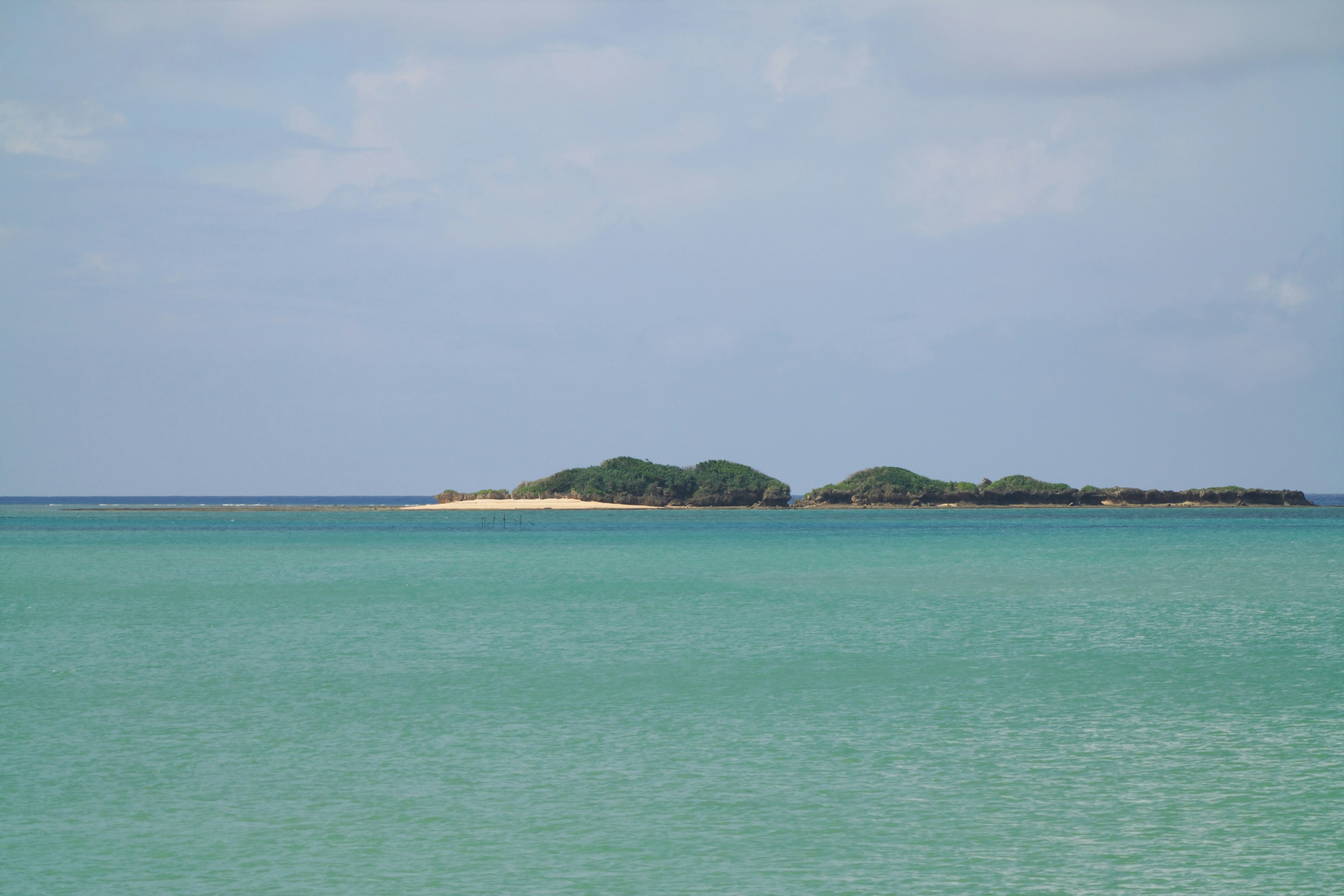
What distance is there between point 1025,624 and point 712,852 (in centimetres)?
2225

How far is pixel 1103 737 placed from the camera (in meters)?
17.9

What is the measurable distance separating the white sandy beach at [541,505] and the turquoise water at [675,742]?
147 meters

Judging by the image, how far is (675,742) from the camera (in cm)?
1784

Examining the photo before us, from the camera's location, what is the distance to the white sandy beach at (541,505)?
19000 cm

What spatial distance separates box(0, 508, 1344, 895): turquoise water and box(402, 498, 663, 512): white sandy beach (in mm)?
146782

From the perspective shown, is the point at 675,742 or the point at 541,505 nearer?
the point at 675,742

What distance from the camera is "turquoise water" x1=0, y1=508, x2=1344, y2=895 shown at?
485 inches

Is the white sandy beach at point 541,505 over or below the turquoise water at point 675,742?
over

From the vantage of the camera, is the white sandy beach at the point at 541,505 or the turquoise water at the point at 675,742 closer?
the turquoise water at the point at 675,742

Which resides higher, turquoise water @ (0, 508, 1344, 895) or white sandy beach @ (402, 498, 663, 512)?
white sandy beach @ (402, 498, 663, 512)

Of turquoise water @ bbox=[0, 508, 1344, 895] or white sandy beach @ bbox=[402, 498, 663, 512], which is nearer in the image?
turquoise water @ bbox=[0, 508, 1344, 895]

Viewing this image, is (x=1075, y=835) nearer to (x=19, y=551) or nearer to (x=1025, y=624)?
(x=1025, y=624)

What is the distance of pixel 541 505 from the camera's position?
A: 194m

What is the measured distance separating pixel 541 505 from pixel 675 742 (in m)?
177
